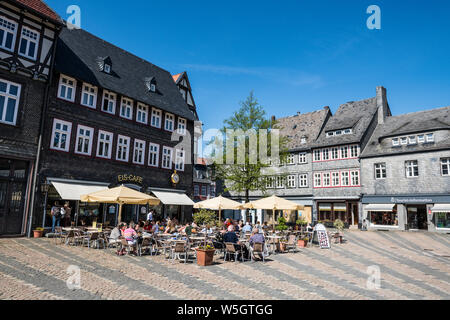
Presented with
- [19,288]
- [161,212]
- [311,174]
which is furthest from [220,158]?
[19,288]

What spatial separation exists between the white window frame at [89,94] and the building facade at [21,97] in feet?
8.08

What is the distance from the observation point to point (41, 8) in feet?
56.6

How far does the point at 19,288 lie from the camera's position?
7238 millimetres

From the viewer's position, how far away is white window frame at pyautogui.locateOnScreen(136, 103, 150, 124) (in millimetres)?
23094

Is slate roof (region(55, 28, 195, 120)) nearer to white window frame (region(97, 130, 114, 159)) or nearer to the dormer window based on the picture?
the dormer window

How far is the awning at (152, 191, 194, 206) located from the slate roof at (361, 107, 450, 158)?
792 inches

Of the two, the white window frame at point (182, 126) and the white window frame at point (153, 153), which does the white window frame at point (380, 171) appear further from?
the white window frame at point (153, 153)

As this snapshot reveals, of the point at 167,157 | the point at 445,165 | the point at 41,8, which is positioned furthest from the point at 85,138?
the point at 445,165

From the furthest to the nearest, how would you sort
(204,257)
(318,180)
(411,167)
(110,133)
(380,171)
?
(318,180) < (380,171) < (411,167) < (110,133) < (204,257)

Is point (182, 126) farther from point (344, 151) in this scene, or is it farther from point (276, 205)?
point (344, 151)

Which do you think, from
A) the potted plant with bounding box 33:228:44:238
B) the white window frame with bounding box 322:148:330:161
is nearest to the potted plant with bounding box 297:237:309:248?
the potted plant with bounding box 33:228:44:238

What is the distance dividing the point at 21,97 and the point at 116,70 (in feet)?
27.8

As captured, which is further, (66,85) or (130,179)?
(130,179)
